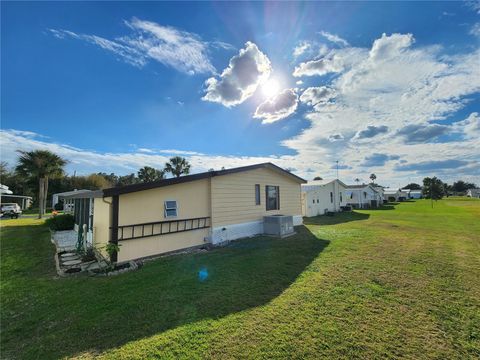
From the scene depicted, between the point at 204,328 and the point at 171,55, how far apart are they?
34.7ft

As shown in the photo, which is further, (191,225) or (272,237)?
(272,237)

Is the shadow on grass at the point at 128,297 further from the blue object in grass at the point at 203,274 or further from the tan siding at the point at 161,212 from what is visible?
the tan siding at the point at 161,212

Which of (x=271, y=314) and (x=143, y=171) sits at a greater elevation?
(x=143, y=171)

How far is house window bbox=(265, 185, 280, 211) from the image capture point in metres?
12.3

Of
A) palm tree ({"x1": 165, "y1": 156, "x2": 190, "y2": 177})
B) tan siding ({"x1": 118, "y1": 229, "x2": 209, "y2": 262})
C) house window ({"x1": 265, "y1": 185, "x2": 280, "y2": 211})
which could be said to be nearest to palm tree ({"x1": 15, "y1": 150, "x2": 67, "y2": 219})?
palm tree ({"x1": 165, "y1": 156, "x2": 190, "y2": 177})

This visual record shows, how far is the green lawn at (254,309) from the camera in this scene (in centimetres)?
310

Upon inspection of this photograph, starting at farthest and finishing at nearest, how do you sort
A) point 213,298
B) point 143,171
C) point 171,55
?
point 143,171 → point 171,55 → point 213,298

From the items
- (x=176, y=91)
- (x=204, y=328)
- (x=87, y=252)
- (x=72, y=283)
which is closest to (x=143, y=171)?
(x=176, y=91)

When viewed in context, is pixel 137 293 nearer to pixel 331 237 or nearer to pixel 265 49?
pixel 331 237

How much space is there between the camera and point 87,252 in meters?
7.76

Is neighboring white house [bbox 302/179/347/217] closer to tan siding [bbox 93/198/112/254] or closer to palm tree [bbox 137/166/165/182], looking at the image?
tan siding [bbox 93/198/112/254]

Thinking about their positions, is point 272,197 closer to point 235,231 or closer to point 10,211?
point 235,231

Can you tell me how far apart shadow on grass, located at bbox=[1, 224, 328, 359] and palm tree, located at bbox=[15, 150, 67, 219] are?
18.6 meters

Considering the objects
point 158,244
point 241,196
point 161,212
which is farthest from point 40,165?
point 241,196
